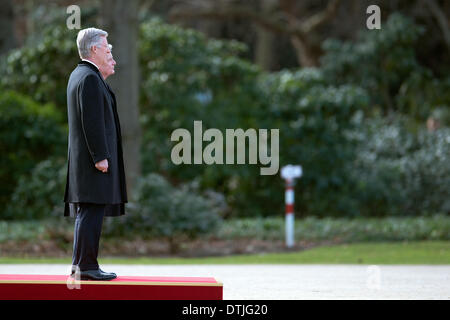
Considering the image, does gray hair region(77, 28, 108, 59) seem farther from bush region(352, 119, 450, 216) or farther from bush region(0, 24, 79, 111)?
bush region(352, 119, 450, 216)

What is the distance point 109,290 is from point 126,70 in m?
8.60

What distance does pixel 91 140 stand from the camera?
21.3 feet

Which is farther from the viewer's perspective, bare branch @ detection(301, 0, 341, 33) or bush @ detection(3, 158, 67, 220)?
bare branch @ detection(301, 0, 341, 33)

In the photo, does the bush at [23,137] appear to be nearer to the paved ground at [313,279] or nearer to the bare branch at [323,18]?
Answer: the paved ground at [313,279]

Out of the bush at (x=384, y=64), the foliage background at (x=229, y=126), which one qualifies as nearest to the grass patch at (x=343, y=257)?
the foliage background at (x=229, y=126)

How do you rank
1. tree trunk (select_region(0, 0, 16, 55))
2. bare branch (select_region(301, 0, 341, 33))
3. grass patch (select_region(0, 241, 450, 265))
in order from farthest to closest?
bare branch (select_region(301, 0, 341, 33)), tree trunk (select_region(0, 0, 16, 55)), grass patch (select_region(0, 241, 450, 265))

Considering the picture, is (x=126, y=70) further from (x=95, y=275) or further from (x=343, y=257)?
(x=95, y=275)

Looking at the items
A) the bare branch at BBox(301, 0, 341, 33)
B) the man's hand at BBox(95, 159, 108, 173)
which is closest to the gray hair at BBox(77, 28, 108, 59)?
the man's hand at BBox(95, 159, 108, 173)

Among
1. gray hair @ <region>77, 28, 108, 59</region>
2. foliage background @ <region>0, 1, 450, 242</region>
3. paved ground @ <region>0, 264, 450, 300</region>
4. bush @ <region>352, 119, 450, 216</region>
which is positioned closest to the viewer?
gray hair @ <region>77, 28, 108, 59</region>

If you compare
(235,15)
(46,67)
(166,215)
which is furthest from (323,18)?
(166,215)

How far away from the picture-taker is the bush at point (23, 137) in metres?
16.3

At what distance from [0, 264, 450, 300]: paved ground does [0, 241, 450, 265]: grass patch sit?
0.91m

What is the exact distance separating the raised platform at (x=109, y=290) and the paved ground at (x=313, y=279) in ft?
→ 2.67

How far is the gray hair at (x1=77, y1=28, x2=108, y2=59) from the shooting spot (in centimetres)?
668
